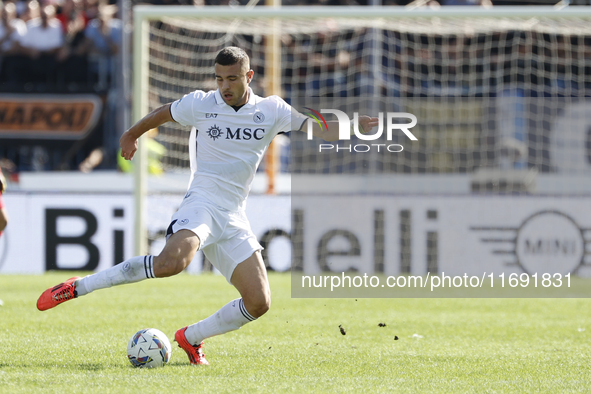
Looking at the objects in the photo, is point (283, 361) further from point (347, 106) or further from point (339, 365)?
point (347, 106)

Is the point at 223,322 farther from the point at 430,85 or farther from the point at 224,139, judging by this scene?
the point at 430,85

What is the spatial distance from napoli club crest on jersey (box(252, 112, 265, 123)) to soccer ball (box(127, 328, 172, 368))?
5.13 ft

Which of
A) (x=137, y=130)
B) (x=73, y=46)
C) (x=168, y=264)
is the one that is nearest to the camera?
(x=168, y=264)

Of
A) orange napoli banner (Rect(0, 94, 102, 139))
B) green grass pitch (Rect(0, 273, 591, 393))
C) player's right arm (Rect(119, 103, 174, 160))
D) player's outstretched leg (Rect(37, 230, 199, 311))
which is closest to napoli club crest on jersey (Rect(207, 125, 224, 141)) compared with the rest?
player's right arm (Rect(119, 103, 174, 160))

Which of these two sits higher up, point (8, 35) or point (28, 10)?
point (28, 10)

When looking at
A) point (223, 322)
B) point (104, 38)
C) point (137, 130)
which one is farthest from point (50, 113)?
point (223, 322)

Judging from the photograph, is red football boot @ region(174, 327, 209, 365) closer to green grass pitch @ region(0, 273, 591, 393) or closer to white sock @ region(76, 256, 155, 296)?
green grass pitch @ region(0, 273, 591, 393)

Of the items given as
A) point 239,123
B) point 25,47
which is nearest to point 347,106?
point 25,47

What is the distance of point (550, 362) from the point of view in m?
5.80

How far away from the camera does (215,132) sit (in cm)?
567

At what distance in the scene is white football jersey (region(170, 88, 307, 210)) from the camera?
18.6 ft

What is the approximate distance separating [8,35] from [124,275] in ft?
38.5

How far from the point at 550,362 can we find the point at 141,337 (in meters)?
2.78

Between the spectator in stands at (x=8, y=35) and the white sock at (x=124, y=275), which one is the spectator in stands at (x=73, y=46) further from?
the white sock at (x=124, y=275)
